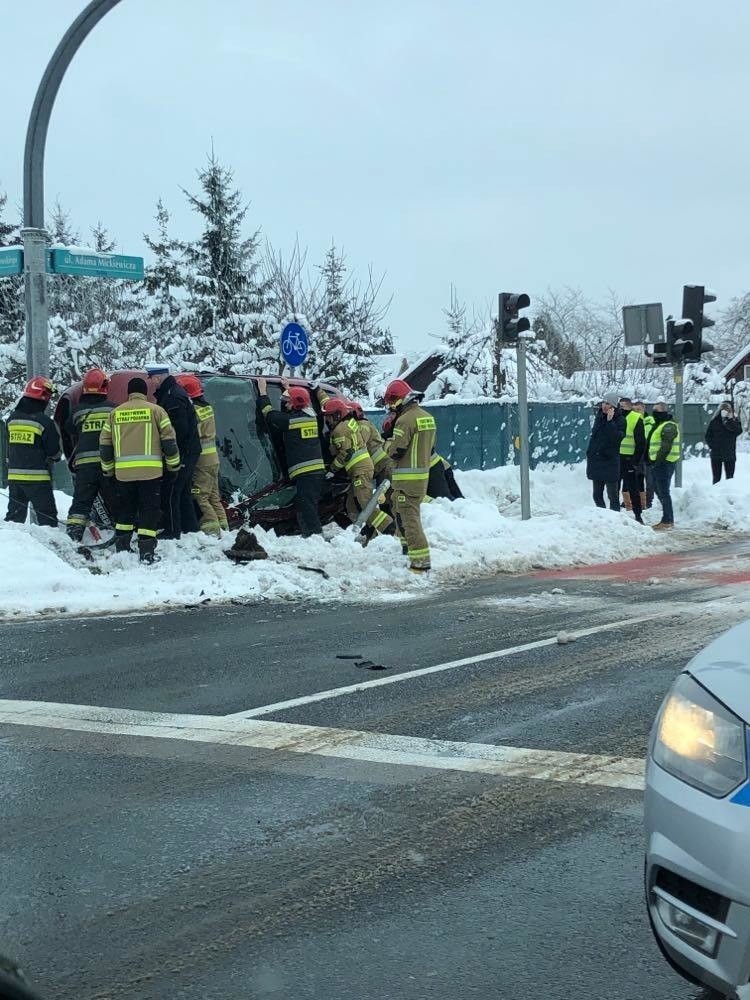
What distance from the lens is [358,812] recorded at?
4641 millimetres

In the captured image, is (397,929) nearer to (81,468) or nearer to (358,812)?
(358,812)

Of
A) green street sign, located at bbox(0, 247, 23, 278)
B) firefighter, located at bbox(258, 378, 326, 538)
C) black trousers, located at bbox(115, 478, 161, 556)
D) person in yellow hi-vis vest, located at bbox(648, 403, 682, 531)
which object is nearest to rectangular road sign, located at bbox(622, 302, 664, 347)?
person in yellow hi-vis vest, located at bbox(648, 403, 682, 531)

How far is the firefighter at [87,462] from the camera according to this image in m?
12.6

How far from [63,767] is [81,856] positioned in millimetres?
1171

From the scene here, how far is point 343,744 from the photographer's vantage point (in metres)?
5.65

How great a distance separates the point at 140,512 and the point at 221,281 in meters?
23.9

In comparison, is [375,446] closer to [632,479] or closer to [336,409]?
[336,409]

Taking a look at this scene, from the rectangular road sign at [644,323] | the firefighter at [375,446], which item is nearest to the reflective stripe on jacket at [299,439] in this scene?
the firefighter at [375,446]

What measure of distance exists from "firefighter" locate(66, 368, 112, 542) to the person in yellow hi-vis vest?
28.9 feet

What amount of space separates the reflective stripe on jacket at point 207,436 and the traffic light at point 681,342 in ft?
31.4

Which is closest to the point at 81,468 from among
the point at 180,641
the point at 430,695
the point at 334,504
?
the point at 334,504

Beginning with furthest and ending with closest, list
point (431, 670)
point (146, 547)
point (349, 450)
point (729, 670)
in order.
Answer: point (349, 450)
point (146, 547)
point (431, 670)
point (729, 670)

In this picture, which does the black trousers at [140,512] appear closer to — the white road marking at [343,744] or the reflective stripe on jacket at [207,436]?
the reflective stripe on jacket at [207,436]

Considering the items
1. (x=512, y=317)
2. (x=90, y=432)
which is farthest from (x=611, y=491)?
(x=90, y=432)
